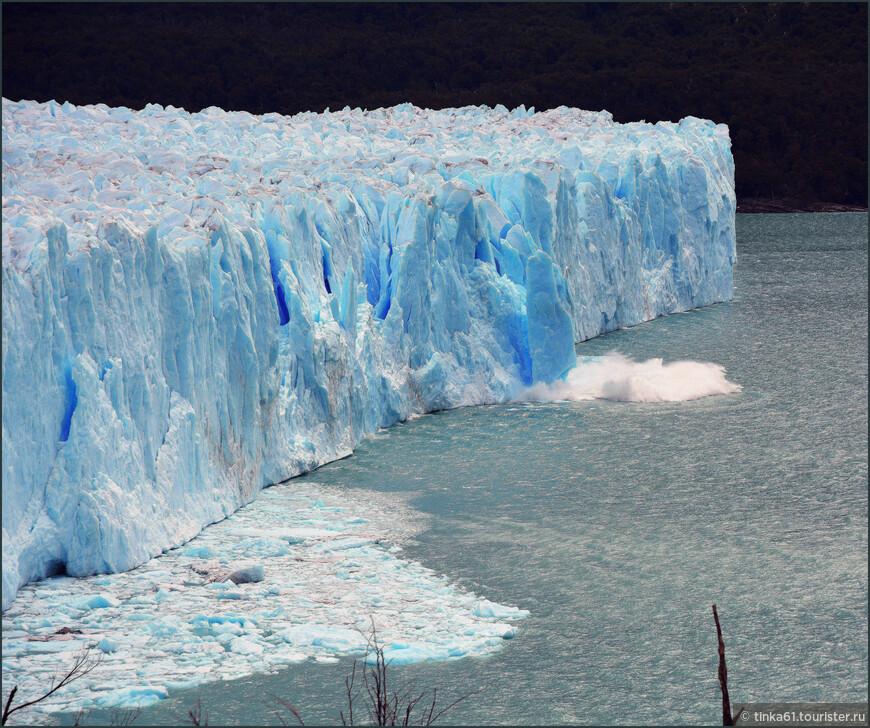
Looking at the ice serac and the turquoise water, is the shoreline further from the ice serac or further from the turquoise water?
the turquoise water

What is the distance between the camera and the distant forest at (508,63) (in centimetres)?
3959

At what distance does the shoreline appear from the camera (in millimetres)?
39375

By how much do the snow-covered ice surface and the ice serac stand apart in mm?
343

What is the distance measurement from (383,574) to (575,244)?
8.56 m

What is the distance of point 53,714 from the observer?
6.02 metres

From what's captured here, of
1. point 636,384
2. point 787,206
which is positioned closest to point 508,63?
point 787,206

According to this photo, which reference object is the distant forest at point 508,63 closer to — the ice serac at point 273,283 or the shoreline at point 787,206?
the shoreline at point 787,206

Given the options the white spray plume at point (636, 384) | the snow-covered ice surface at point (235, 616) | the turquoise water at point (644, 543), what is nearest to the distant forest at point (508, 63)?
the white spray plume at point (636, 384)

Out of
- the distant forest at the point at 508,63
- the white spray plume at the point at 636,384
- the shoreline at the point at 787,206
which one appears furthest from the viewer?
the distant forest at the point at 508,63

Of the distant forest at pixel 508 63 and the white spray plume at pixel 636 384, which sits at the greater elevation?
the distant forest at pixel 508 63

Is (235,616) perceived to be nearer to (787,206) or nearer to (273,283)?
(273,283)

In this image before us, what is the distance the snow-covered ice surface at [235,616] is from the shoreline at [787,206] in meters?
33.4

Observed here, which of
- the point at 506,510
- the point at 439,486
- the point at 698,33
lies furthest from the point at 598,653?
the point at 698,33

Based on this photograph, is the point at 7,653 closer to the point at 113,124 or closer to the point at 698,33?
the point at 113,124
